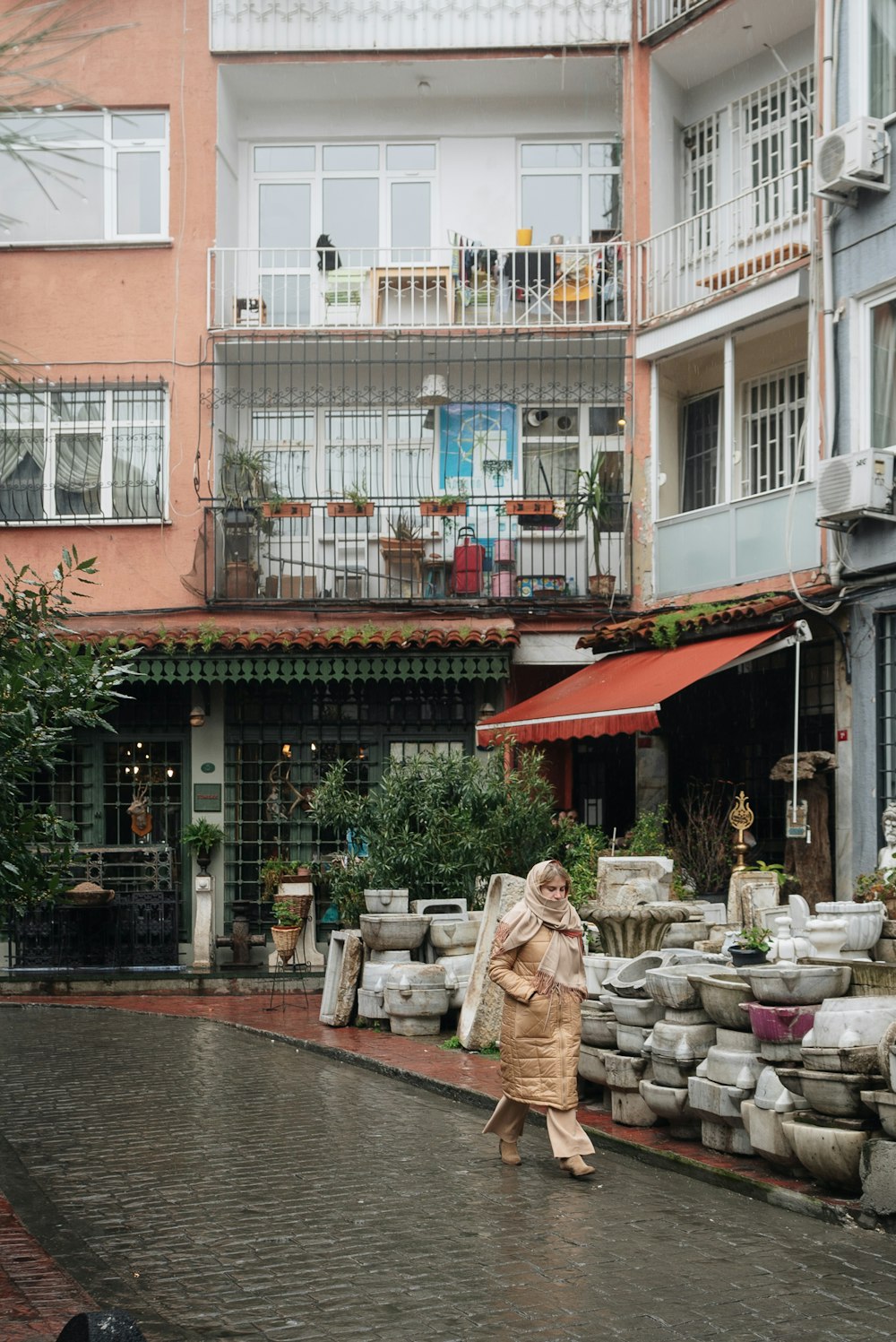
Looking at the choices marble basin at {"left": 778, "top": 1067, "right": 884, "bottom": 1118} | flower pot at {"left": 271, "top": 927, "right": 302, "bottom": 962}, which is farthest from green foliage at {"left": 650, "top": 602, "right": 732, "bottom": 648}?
marble basin at {"left": 778, "top": 1067, "right": 884, "bottom": 1118}

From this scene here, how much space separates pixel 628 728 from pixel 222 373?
894cm

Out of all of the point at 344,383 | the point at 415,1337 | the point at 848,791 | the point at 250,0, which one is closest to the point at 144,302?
the point at 344,383

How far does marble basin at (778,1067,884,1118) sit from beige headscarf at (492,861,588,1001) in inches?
56.0

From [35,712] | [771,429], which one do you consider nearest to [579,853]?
[771,429]

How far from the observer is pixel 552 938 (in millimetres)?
8867

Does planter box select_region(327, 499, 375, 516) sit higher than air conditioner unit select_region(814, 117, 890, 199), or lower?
lower

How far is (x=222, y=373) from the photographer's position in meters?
21.4

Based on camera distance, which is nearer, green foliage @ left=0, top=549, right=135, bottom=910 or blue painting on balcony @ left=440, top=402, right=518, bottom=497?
green foliage @ left=0, top=549, right=135, bottom=910

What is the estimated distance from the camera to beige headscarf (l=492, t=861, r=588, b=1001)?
8781 millimetres

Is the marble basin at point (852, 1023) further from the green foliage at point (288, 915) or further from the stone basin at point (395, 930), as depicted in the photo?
the green foliage at point (288, 915)

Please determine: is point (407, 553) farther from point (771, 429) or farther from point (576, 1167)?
point (576, 1167)

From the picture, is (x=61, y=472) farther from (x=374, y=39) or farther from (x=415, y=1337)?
(x=415, y=1337)

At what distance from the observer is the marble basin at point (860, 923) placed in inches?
416

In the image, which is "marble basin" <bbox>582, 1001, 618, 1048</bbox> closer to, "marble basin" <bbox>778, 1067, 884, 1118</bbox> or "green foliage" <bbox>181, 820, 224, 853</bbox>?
"marble basin" <bbox>778, 1067, 884, 1118</bbox>
